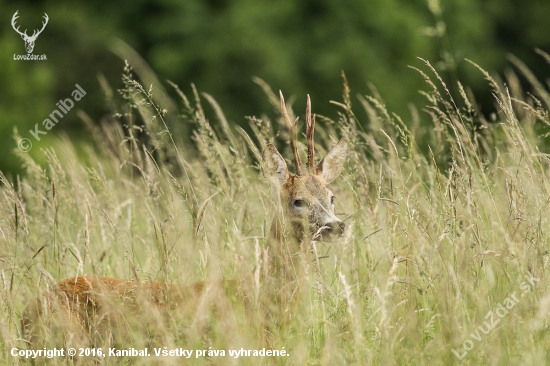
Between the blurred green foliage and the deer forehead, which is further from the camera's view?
the blurred green foliage

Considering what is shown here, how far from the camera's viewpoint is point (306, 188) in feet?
13.2

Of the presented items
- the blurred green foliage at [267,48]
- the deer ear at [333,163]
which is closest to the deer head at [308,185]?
the deer ear at [333,163]

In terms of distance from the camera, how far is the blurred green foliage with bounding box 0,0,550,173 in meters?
16.2

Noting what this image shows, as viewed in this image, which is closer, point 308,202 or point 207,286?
point 207,286

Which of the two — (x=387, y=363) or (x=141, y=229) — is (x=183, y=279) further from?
(x=141, y=229)

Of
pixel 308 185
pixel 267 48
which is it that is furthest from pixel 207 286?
pixel 267 48

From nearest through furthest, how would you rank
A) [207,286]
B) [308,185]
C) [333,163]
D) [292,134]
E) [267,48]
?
1. [207,286]
2. [292,134]
3. [308,185]
4. [333,163]
5. [267,48]

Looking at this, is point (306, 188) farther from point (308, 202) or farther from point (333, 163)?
point (333, 163)

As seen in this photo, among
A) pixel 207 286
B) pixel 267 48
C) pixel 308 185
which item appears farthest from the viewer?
pixel 267 48

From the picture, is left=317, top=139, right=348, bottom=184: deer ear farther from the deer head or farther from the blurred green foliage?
the blurred green foliage

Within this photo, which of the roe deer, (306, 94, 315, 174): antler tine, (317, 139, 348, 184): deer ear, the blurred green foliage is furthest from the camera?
the blurred green foliage

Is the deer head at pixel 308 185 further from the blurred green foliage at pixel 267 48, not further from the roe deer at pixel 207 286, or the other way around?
the blurred green foliage at pixel 267 48

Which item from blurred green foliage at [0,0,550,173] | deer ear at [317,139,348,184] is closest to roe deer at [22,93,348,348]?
deer ear at [317,139,348,184]

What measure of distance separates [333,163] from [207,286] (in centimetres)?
Result: 164
